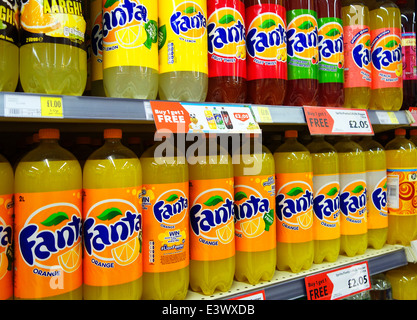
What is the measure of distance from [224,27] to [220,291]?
869mm

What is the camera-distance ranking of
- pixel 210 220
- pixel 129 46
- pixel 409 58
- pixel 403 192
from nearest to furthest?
pixel 129 46 → pixel 210 220 → pixel 403 192 → pixel 409 58

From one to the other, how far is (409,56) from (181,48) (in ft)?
4.24

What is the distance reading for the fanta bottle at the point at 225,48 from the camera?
3.64 ft

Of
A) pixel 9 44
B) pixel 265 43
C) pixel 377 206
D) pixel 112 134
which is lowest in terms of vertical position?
pixel 377 206

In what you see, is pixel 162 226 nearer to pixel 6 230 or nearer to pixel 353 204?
pixel 6 230

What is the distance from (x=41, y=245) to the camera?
840 millimetres

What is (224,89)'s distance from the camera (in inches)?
44.6

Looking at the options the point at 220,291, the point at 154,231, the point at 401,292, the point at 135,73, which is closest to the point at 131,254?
the point at 154,231

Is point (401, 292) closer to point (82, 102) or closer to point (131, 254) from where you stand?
point (131, 254)

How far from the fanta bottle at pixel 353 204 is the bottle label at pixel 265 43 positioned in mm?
522

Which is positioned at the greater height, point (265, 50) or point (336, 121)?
point (265, 50)

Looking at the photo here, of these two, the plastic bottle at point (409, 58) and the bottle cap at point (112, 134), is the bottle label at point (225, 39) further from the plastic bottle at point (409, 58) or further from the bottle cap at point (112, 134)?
the plastic bottle at point (409, 58)

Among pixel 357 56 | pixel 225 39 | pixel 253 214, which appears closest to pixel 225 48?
pixel 225 39

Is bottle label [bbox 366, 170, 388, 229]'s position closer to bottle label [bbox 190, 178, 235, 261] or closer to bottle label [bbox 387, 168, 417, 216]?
bottle label [bbox 387, 168, 417, 216]
